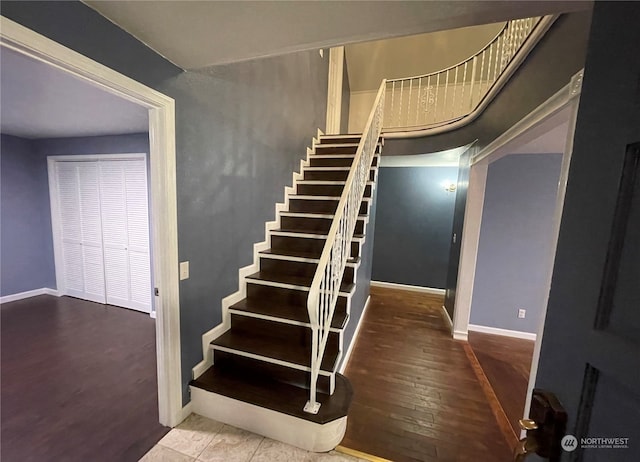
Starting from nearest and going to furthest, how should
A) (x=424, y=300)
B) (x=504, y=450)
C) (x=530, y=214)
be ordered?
(x=504, y=450) → (x=530, y=214) → (x=424, y=300)

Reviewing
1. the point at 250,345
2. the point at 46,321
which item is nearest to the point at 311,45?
the point at 250,345

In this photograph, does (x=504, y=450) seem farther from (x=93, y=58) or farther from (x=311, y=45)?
(x=93, y=58)

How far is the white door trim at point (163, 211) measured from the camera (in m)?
1.17

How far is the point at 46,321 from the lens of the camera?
3.04m

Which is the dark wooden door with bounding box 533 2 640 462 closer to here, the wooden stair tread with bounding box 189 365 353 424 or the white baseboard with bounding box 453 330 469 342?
the wooden stair tread with bounding box 189 365 353 424

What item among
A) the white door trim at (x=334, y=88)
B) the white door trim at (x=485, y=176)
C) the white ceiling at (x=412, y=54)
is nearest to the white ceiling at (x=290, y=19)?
the white door trim at (x=485, y=176)

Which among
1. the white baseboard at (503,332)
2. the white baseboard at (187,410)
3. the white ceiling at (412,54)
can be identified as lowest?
the white baseboard at (503,332)

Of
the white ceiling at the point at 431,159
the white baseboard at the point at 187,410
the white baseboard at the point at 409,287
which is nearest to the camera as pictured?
the white baseboard at the point at 187,410

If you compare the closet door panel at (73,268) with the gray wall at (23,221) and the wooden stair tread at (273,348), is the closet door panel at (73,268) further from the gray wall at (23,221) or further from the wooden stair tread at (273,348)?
the wooden stair tread at (273,348)

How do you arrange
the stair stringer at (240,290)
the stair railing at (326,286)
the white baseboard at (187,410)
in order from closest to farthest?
1. the stair railing at (326,286)
2. the white baseboard at (187,410)
3. the stair stringer at (240,290)

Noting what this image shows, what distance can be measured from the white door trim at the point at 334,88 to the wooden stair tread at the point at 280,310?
11.2 ft

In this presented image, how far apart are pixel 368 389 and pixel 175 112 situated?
2.55 m

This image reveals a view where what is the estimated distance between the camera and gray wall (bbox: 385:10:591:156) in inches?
47.2

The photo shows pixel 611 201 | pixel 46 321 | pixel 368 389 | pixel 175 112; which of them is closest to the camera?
pixel 611 201
